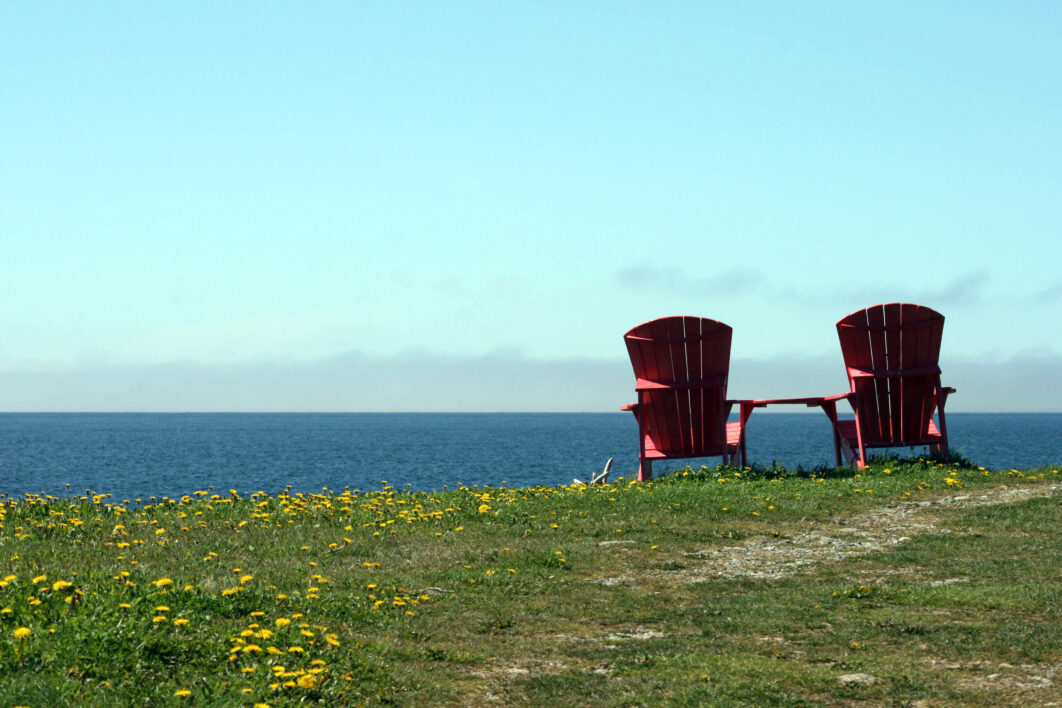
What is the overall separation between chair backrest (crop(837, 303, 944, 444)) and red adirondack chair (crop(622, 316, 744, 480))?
89.5 inches

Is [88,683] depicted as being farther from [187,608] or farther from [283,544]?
[283,544]

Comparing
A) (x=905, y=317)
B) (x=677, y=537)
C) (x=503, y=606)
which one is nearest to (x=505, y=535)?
(x=677, y=537)

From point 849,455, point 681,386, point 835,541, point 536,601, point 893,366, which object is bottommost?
point 536,601

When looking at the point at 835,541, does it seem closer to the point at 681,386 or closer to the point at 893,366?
the point at 681,386

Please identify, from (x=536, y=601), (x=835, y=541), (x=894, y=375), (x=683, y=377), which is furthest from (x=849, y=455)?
(x=536, y=601)

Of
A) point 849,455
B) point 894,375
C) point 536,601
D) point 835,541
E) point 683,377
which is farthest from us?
point 849,455

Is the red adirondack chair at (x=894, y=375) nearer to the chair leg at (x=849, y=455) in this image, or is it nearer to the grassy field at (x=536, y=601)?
the chair leg at (x=849, y=455)

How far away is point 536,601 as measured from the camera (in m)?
9.31

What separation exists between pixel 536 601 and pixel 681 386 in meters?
9.93

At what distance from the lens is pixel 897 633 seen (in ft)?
26.4

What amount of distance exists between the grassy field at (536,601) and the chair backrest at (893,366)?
3.55m

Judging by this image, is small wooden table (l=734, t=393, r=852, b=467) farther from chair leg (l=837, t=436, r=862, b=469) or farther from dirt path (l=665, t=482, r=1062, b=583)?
dirt path (l=665, t=482, r=1062, b=583)

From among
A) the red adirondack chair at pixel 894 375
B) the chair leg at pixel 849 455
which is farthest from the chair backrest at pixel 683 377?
the chair leg at pixel 849 455

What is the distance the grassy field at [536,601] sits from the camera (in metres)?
6.50
